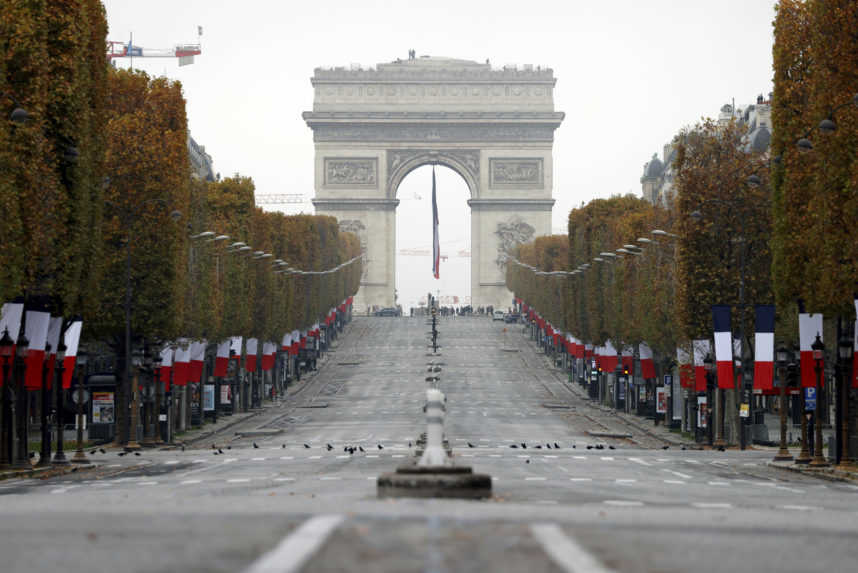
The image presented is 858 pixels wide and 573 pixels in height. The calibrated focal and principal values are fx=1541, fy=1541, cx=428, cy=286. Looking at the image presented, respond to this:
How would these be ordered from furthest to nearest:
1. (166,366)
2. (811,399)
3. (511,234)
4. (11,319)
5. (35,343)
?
(511,234) → (166,366) → (811,399) → (35,343) → (11,319)

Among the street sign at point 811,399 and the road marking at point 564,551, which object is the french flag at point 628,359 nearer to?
the street sign at point 811,399

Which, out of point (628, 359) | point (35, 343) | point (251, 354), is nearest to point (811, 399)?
point (35, 343)

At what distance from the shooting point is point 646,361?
79.1 meters

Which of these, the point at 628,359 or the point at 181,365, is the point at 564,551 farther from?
the point at 628,359

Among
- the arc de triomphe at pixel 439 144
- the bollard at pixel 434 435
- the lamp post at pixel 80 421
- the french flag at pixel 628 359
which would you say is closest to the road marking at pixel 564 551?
the bollard at pixel 434 435

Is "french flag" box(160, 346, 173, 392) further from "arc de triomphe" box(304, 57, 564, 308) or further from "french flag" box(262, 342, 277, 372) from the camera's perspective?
"arc de triomphe" box(304, 57, 564, 308)

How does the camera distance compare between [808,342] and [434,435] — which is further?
[808,342]

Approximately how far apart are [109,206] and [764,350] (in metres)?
25.3

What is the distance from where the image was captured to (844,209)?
1507 inches

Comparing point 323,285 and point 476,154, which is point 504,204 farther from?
point 323,285

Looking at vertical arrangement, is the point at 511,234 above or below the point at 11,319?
above

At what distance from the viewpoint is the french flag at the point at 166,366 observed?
6238cm

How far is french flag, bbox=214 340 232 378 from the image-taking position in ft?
256

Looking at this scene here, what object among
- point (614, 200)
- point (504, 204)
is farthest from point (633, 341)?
point (504, 204)
